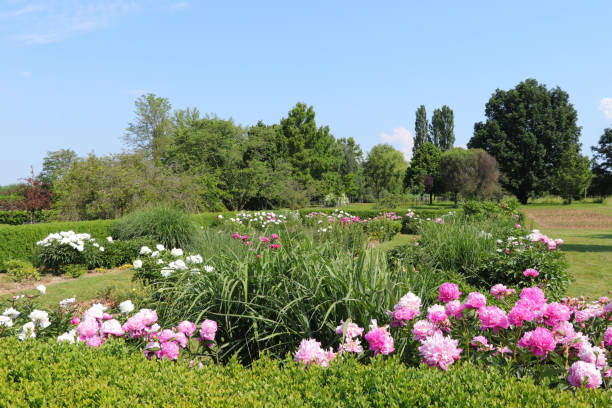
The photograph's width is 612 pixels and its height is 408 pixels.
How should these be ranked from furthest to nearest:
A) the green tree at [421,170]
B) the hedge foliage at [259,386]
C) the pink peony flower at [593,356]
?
the green tree at [421,170] < the pink peony flower at [593,356] < the hedge foliage at [259,386]

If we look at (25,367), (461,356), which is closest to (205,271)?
(25,367)

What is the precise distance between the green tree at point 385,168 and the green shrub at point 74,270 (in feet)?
114

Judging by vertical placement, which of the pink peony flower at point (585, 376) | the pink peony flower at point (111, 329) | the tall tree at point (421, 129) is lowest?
the pink peony flower at point (111, 329)

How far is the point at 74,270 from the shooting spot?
25.8 ft

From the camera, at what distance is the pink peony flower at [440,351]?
190 centimetres

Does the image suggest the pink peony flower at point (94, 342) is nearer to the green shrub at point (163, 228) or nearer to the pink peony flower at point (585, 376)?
the pink peony flower at point (585, 376)

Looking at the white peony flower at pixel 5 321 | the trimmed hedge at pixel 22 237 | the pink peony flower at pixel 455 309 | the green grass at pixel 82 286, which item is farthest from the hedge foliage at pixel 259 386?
the trimmed hedge at pixel 22 237

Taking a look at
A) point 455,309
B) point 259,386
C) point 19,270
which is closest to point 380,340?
point 455,309

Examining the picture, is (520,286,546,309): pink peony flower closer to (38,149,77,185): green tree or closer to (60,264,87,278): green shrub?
(60,264,87,278): green shrub

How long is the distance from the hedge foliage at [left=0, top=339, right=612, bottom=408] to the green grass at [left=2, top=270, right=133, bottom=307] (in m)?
3.96

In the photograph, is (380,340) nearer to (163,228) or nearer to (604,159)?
(163,228)

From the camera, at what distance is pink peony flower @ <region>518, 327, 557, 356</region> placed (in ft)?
5.88

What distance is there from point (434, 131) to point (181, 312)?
46.3 meters

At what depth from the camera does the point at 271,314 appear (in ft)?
9.78
